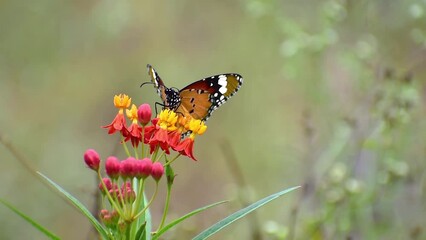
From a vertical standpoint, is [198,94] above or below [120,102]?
above

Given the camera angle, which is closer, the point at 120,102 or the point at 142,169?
the point at 142,169

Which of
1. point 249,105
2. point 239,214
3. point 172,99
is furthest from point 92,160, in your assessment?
point 249,105

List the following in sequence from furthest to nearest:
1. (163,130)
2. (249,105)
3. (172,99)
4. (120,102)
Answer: (249,105), (172,99), (120,102), (163,130)

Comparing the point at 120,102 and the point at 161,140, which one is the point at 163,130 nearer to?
the point at 161,140

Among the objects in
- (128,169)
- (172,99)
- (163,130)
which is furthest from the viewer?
(172,99)

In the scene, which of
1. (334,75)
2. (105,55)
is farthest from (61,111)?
(334,75)

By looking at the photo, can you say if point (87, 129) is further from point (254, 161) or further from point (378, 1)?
point (378, 1)

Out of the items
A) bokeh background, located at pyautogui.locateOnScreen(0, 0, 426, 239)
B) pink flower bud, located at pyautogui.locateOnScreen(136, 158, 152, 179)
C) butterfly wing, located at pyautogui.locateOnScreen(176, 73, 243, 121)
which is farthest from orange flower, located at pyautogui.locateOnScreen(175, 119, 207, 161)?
bokeh background, located at pyautogui.locateOnScreen(0, 0, 426, 239)
